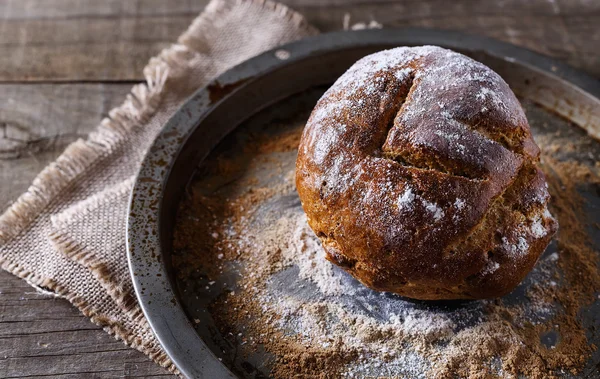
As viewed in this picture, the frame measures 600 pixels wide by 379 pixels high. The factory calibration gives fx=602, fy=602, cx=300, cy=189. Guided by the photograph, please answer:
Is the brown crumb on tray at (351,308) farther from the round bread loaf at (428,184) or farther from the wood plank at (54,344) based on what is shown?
the wood plank at (54,344)

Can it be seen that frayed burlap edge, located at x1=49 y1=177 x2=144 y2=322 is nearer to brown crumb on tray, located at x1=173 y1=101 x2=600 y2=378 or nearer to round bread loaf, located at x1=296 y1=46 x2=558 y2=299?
brown crumb on tray, located at x1=173 y1=101 x2=600 y2=378

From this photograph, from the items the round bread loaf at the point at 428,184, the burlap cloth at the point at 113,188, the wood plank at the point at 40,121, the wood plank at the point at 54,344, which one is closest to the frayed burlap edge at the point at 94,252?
the burlap cloth at the point at 113,188

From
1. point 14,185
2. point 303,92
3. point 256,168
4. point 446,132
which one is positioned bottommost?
point 14,185

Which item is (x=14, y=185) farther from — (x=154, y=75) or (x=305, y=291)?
(x=305, y=291)

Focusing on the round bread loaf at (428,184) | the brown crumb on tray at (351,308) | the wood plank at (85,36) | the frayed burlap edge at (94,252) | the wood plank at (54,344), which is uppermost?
the round bread loaf at (428,184)

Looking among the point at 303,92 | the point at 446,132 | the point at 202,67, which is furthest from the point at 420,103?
the point at 202,67
